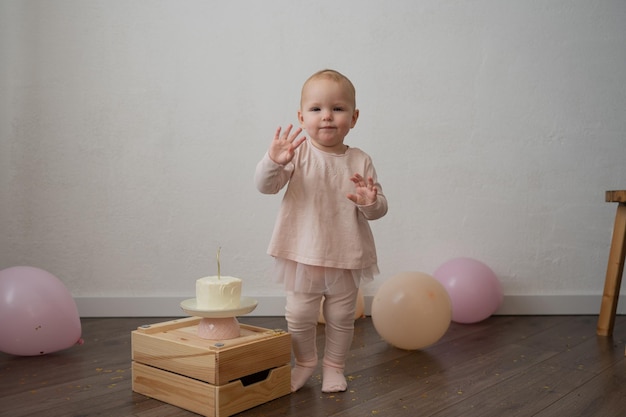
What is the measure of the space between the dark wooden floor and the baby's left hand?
59 cm

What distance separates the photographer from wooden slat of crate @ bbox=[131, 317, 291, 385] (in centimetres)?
157

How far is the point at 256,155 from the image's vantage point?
2971 mm

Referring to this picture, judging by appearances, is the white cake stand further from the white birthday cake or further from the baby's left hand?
the baby's left hand

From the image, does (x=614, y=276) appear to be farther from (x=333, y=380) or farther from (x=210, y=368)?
(x=210, y=368)

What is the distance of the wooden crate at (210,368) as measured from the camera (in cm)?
158

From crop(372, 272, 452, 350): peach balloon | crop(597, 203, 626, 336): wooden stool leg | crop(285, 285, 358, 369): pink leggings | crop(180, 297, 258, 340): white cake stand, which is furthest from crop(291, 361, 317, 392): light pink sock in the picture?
crop(597, 203, 626, 336): wooden stool leg

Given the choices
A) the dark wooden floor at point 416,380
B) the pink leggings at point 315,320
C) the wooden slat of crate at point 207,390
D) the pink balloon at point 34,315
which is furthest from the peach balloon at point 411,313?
the pink balloon at point 34,315

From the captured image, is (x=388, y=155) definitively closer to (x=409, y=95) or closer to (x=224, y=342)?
(x=409, y=95)

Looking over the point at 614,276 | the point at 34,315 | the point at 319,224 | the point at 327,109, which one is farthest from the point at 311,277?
the point at 614,276

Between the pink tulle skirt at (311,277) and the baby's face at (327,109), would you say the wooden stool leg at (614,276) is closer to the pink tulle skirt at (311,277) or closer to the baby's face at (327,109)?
the pink tulle skirt at (311,277)

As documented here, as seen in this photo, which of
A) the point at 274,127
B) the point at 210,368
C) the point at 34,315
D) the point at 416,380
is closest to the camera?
the point at 210,368

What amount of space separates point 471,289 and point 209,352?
155 centimetres

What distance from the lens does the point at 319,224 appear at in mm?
1765

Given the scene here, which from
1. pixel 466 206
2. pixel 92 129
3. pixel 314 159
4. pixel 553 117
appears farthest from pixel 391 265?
pixel 92 129
